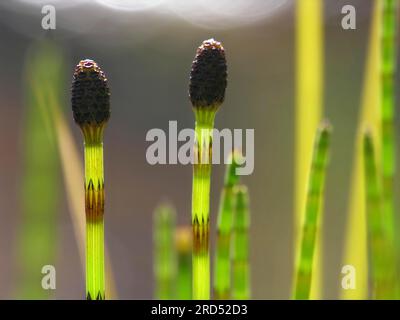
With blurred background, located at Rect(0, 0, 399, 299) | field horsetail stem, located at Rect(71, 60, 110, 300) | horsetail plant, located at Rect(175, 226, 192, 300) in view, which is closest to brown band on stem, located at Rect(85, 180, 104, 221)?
field horsetail stem, located at Rect(71, 60, 110, 300)

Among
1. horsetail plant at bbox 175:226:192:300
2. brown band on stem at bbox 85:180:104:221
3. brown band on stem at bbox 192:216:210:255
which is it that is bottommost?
horsetail plant at bbox 175:226:192:300

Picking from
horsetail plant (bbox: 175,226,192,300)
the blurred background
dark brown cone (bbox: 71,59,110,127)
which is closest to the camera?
dark brown cone (bbox: 71,59,110,127)

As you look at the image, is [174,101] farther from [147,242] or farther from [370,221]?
[370,221]

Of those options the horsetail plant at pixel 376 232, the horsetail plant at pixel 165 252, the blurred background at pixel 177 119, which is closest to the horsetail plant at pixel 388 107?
the horsetail plant at pixel 376 232

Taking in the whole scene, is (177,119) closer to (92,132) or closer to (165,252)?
(165,252)

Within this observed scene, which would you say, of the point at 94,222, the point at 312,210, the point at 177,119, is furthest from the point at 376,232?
the point at 177,119

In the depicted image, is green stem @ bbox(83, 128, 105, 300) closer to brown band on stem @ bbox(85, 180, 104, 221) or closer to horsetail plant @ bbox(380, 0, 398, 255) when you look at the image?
brown band on stem @ bbox(85, 180, 104, 221)
